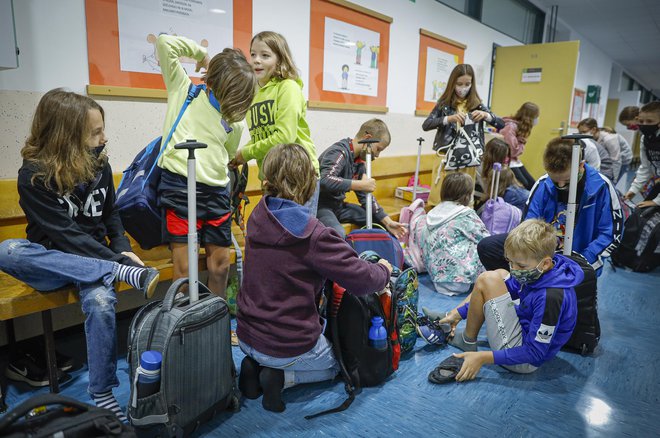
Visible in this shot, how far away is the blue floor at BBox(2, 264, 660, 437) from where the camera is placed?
67.8 inches

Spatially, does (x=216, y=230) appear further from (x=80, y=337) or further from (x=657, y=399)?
(x=657, y=399)

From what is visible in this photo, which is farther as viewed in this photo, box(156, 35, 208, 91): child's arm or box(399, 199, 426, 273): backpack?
box(399, 199, 426, 273): backpack

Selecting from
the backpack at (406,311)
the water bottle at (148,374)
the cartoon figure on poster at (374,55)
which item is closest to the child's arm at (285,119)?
the backpack at (406,311)

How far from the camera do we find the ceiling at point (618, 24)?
288 inches

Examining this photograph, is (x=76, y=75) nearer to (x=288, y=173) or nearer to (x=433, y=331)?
(x=288, y=173)

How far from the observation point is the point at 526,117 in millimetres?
4871

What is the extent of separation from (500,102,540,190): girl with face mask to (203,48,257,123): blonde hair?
11.5ft

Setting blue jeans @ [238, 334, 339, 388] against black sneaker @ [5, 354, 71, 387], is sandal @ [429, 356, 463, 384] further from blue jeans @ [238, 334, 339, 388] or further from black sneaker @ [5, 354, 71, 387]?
black sneaker @ [5, 354, 71, 387]

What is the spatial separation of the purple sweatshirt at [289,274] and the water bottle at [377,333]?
0.67ft

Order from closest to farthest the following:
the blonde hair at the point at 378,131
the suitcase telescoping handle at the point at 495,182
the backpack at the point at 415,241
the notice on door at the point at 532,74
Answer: the blonde hair at the point at 378,131, the backpack at the point at 415,241, the suitcase telescoping handle at the point at 495,182, the notice on door at the point at 532,74

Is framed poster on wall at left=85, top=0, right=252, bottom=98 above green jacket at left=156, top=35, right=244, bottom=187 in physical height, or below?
above

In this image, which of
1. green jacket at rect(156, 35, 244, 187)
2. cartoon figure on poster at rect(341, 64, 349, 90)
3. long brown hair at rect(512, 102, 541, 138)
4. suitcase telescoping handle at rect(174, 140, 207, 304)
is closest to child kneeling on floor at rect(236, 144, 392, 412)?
suitcase telescoping handle at rect(174, 140, 207, 304)

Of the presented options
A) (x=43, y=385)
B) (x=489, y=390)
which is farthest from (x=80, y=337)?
(x=489, y=390)

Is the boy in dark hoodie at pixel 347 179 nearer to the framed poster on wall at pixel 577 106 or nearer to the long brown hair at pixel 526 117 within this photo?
the long brown hair at pixel 526 117
